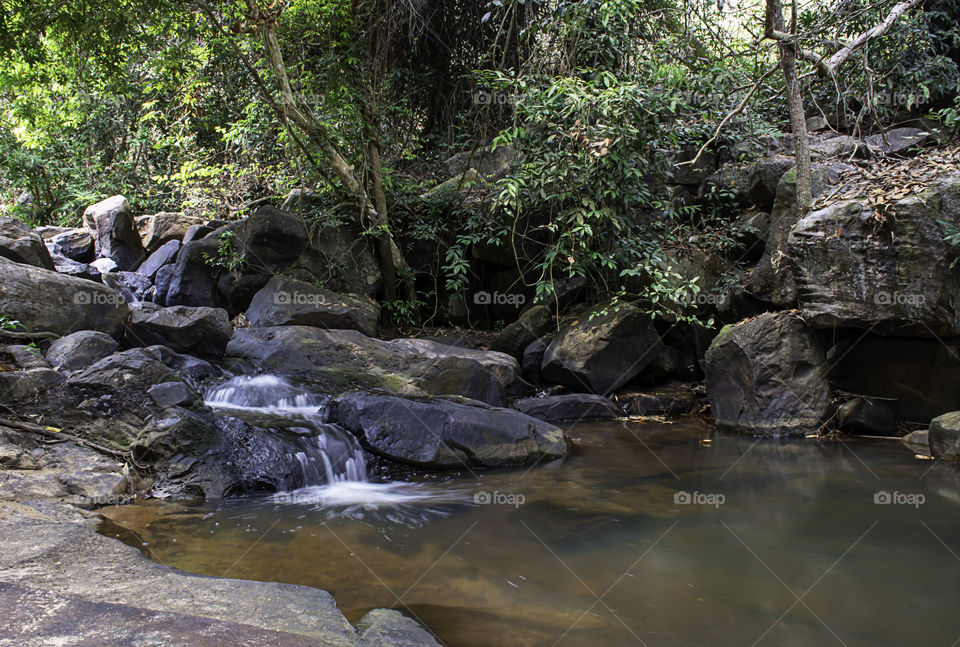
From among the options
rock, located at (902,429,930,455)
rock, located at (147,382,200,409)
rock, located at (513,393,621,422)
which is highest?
rock, located at (147,382,200,409)

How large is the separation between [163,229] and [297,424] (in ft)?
22.1

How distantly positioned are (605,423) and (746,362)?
1.77 meters

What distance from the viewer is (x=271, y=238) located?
9.36 meters

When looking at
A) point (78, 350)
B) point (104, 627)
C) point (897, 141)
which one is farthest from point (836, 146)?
point (104, 627)

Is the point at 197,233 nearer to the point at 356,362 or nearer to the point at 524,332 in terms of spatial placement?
the point at 356,362

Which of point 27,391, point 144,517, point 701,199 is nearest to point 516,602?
point 144,517

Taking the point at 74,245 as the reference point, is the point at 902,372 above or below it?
below

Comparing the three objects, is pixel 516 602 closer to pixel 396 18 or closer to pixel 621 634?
pixel 621 634

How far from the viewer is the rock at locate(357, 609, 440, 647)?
2436 mm

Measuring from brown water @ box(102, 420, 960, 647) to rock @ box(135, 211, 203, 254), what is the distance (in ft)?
24.6

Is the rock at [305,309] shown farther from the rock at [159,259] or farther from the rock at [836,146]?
the rock at [836,146]

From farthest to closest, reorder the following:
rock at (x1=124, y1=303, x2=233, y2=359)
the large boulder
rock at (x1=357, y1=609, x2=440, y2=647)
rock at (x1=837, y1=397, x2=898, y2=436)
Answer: the large boulder, rock at (x1=124, y1=303, x2=233, y2=359), rock at (x1=837, y1=397, x2=898, y2=436), rock at (x1=357, y1=609, x2=440, y2=647)

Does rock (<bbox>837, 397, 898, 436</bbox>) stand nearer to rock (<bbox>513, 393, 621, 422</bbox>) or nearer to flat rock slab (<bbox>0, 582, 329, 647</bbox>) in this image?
rock (<bbox>513, 393, 621, 422</bbox>)

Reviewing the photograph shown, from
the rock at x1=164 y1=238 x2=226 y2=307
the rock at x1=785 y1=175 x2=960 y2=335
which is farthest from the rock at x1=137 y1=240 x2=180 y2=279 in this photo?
the rock at x1=785 y1=175 x2=960 y2=335
